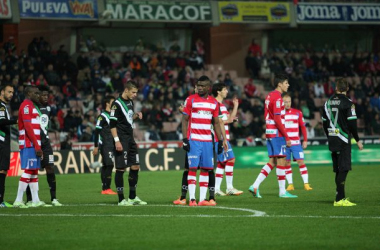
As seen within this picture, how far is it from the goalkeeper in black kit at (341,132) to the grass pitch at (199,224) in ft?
1.46

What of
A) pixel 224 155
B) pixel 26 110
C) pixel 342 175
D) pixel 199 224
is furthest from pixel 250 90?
pixel 199 224

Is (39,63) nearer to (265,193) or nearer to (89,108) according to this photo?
(89,108)

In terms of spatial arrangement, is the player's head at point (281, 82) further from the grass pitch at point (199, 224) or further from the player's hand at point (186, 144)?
the player's hand at point (186, 144)

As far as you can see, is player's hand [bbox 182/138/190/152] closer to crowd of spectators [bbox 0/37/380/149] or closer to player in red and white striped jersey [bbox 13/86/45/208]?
player in red and white striped jersey [bbox 13/86/45/208]

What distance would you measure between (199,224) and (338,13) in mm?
32977

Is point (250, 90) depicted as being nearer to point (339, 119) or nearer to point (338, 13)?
point (338, 13)

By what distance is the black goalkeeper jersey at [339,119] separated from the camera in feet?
49.5

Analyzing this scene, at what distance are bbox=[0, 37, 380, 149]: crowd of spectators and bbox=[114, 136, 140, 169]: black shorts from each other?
1567 cm

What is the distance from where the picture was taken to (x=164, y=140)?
34031 mm

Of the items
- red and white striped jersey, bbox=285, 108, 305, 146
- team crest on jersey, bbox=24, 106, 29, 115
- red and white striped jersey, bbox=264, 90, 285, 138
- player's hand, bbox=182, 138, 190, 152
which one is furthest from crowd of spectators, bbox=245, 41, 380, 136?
team crest on jersey, bbox=24, 106, 29, 115

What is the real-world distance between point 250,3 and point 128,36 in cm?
668

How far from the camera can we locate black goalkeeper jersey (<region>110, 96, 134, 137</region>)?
15.6m

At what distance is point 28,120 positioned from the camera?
49.8 ft

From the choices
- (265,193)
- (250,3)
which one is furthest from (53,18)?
(265,193)
